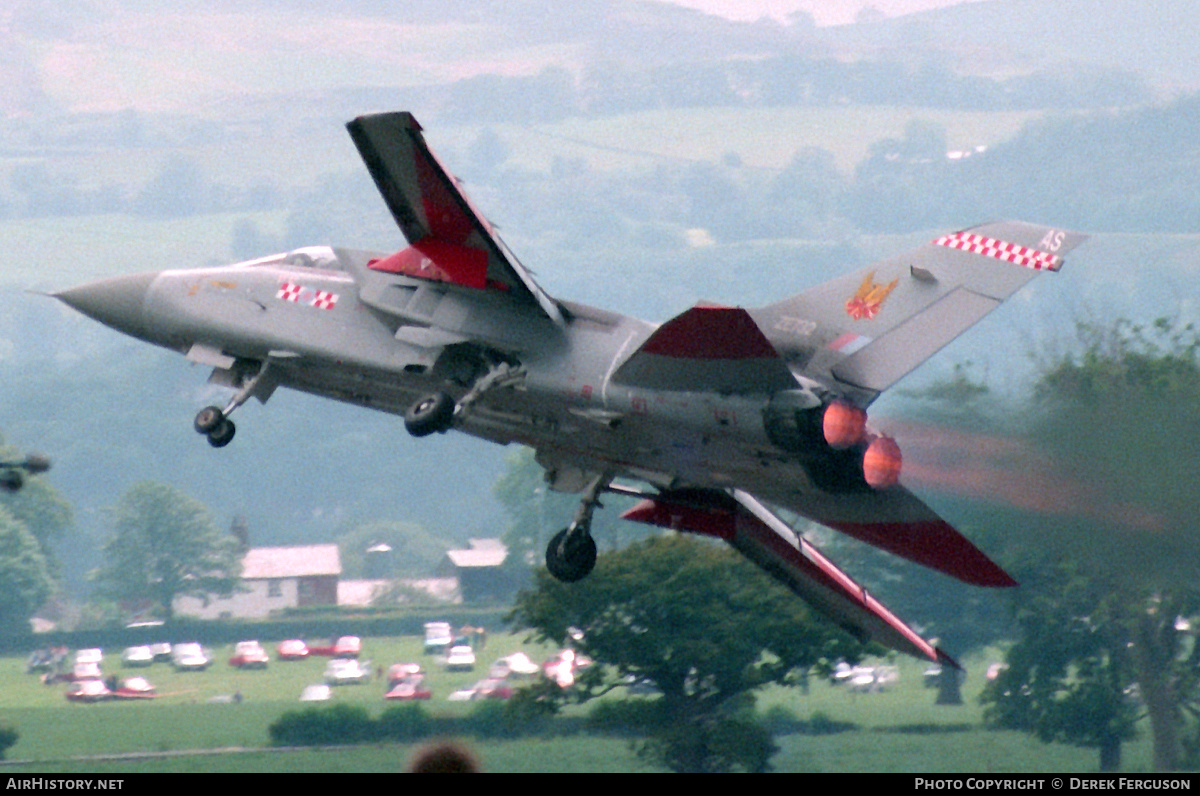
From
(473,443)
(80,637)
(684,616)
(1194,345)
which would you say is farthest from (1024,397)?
(473,443)

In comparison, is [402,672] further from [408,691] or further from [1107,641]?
[1107,641]

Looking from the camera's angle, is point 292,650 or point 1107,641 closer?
point 1107,641

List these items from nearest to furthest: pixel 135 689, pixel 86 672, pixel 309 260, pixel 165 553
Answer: pixel 309 260, pixel 135 689, pixel 86 672, pixel 165 553

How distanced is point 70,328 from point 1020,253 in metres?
185

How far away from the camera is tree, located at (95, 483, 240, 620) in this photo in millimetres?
78000

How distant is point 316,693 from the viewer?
53.9m

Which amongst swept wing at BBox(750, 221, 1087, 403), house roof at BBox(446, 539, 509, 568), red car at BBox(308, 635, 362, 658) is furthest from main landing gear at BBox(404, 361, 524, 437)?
house roof at BBox(446, 539, 509, 568)

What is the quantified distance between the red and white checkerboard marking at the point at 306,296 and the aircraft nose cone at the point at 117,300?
7.38 ft

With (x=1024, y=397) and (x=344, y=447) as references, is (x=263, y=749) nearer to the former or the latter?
(x=1024, y=397)

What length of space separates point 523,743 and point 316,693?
48.4ft

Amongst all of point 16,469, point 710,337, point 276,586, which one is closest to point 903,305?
point 710,337

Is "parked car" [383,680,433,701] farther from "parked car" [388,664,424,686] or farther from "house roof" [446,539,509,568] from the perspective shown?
"house roof" [446,539,509,568]

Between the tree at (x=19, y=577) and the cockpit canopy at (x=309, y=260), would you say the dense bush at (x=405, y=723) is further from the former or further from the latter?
the tree at (x=19, y=577)

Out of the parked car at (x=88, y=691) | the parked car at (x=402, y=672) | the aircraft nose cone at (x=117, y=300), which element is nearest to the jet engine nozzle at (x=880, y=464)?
the aircraft nose cone at (x=117, y=300)
